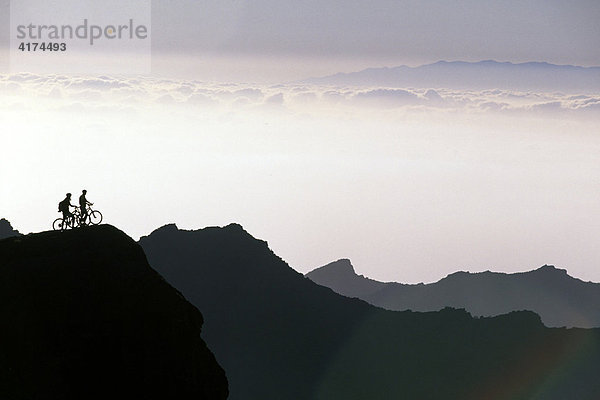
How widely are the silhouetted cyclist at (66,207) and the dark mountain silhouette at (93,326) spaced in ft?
8.93

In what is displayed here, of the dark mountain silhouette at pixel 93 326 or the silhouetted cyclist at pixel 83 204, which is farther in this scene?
the silhouetted cyclist at pixel 83 204

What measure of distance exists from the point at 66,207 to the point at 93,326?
39.2 ft

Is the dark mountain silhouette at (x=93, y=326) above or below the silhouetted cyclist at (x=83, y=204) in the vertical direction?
below

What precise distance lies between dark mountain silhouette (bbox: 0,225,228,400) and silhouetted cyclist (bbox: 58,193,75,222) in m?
2.72

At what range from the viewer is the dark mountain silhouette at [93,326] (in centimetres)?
5234

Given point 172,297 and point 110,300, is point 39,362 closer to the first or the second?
point 110,300

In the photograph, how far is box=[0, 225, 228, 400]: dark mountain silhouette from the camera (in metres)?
52.3

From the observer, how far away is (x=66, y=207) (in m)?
63.2

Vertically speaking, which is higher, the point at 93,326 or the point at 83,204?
the point at 83,204

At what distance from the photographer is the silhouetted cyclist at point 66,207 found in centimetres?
6278

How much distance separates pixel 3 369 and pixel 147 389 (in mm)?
9729

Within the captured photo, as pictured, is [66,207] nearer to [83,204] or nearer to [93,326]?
[83,204]

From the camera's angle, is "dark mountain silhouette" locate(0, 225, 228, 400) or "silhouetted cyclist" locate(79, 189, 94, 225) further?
"silhouetted cyclist" locate(79, 189, 94, 225)

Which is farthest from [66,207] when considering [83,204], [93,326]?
[93,326]
